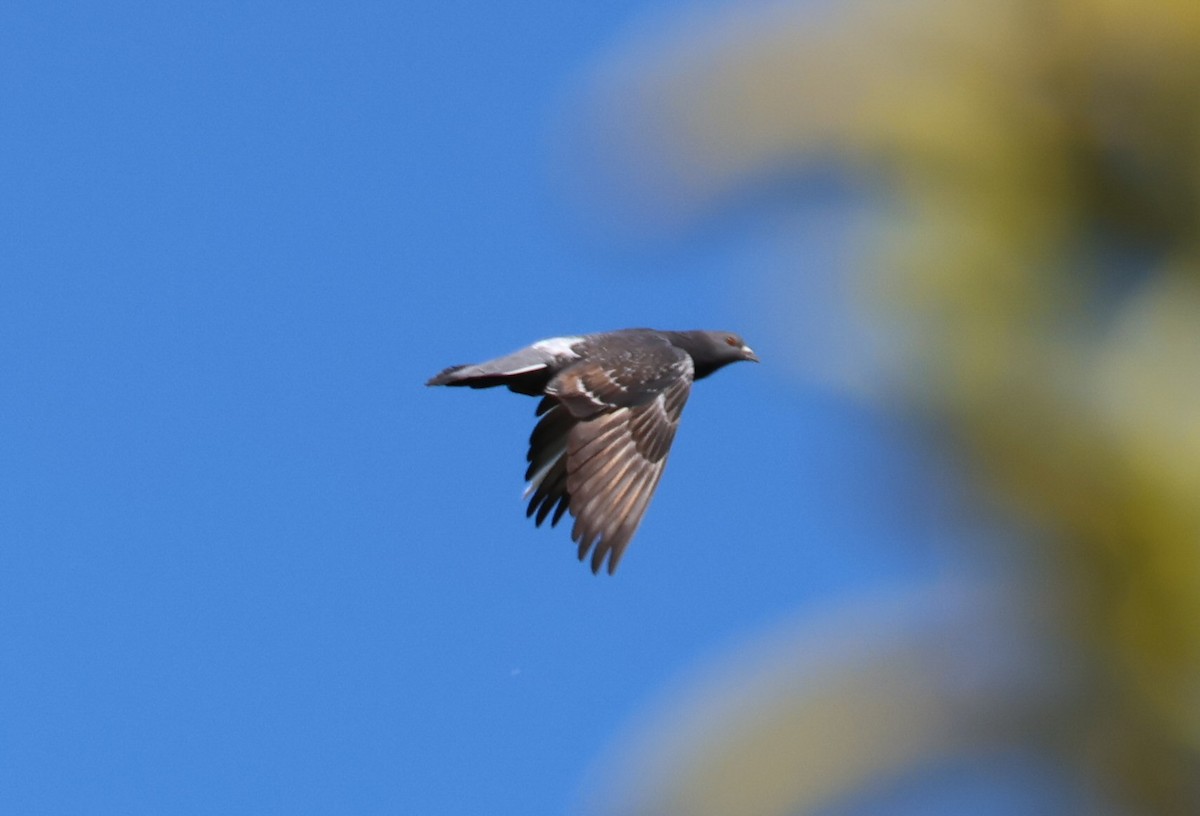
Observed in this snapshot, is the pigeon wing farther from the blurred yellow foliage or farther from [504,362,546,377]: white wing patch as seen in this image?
the blurred yellow foliage

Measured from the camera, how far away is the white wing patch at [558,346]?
44.8 feet

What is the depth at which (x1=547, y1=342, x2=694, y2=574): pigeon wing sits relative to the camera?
11633 mm

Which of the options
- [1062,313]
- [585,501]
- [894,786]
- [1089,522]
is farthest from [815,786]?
[585,501]

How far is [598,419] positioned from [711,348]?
2844 mm

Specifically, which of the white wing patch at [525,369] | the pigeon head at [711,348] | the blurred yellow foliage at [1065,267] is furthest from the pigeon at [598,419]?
the blurred yellow foliage at [1065,267]

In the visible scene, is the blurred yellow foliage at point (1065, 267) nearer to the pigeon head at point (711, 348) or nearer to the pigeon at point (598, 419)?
the pigeon at point (598, 419)

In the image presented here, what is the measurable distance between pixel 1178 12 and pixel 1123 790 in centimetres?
255

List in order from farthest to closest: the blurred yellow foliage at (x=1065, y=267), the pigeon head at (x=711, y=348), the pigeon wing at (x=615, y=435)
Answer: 1. the pigeon head at (x=711, y=348)
2. the pigeon wing at (x=615, y=435)
3. the blurred yellow foliage at (x=1065, y=267)

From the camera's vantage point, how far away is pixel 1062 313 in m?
6.59

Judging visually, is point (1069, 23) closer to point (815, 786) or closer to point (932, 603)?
point (932, 603)

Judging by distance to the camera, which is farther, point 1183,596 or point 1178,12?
point 1178,12

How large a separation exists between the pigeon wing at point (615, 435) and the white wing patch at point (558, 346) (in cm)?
27

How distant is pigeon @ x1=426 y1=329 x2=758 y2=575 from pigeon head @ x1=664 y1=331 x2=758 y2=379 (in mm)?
672

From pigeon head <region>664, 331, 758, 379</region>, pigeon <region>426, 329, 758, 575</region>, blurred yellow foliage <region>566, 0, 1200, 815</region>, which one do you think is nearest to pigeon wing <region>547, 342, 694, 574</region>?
pigeon <region>426, 329, 758, 575</region>
